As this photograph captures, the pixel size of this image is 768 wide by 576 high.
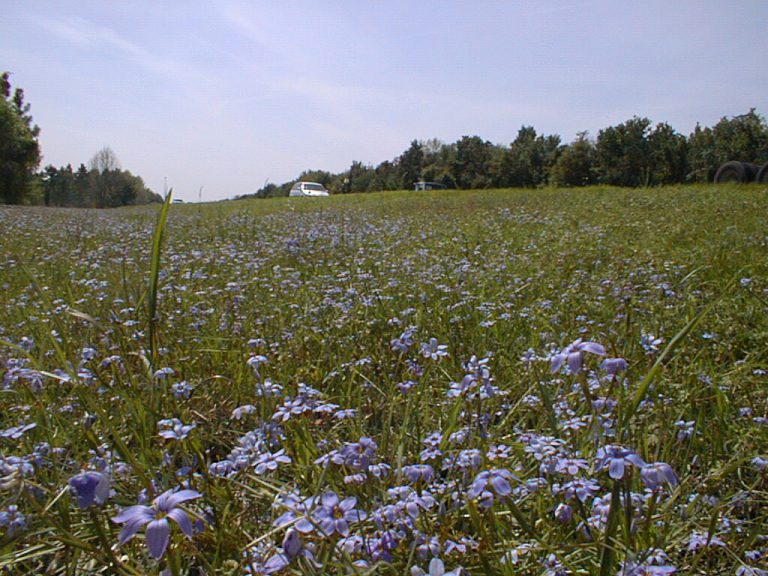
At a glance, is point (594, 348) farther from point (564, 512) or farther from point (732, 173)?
point (732, 173)

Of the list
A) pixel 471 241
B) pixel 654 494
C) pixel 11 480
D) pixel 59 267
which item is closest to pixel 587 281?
pixel 471 241

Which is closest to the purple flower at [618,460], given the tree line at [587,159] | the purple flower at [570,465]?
the purple flower at [570,465]

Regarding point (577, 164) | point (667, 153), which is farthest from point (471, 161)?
point (667, 153)

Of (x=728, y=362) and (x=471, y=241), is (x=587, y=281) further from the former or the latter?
(x=471, y=241)

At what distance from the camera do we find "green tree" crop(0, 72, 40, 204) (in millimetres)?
40875

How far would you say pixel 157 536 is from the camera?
877mm

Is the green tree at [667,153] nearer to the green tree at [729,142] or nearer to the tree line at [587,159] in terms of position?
the tree line at [587,159]

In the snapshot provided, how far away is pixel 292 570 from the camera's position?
122cm

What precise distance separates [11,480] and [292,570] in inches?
23.5

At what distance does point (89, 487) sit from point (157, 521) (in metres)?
0.15

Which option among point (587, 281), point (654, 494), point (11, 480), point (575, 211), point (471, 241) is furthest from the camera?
point (575, 211)

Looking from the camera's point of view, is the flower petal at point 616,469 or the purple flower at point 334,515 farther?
the purple flower at point 334,515

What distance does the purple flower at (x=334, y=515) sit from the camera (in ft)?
3.59

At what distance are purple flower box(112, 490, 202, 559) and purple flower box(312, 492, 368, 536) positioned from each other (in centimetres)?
28
